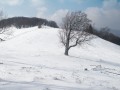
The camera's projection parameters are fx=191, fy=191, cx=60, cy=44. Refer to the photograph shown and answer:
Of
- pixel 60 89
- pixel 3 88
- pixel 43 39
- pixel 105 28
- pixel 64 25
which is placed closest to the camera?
pixel 3 88

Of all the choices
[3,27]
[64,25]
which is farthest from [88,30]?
[3,27]

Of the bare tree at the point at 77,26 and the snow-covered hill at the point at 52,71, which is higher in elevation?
the bare tree at the point at 77,26

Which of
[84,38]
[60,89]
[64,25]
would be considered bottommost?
[60,89]

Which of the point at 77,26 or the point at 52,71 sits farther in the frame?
the point at 77,26

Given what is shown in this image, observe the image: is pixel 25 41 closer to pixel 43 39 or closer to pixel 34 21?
pixel 43 39

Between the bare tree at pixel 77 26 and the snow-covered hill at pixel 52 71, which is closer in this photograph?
the snow-covered hill at pixel 52 71

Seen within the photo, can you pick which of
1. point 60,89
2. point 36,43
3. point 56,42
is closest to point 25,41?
point 36,43

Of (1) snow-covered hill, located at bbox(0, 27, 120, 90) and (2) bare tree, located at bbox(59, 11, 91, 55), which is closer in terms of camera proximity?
(1) snow-covered hill, located at bbox(0, 27, 120, 90)

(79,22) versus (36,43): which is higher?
(79,22)

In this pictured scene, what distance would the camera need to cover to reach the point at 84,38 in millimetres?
38125

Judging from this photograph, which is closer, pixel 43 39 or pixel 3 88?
A: pixel 3 88

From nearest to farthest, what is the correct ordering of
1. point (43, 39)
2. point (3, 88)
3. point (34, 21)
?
point (3, 88)
point (43, 39)
point (34, 21)

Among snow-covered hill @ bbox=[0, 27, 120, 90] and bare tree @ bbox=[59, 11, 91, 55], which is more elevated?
bare tree @ bbox=[59, 11, 91, 55]

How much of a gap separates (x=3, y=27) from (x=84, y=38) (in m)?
15.9
